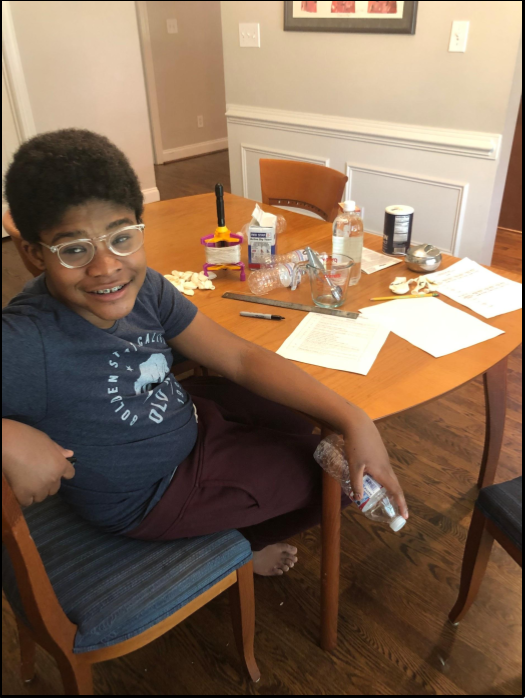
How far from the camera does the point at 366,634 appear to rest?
1.21 metres

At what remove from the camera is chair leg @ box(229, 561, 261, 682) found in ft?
3.15

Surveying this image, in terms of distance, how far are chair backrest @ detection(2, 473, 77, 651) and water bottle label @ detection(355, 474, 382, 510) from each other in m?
0.49

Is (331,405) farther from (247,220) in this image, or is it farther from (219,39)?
(247,220)

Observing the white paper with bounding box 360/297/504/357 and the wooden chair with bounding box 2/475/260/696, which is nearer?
the wooden chair with bounding box 2/475/260/696

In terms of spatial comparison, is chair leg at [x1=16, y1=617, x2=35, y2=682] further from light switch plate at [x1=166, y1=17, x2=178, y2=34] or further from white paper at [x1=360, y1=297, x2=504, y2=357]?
light switch plate at [x1=166, y1=17, x2=178, y2=34]

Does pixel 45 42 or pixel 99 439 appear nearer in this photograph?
pixel 45 42

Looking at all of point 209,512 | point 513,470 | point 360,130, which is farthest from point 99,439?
point 360,130

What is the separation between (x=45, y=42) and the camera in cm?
33

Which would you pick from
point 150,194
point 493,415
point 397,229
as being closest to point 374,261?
point 397,229

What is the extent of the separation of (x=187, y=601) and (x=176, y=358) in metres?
0.66

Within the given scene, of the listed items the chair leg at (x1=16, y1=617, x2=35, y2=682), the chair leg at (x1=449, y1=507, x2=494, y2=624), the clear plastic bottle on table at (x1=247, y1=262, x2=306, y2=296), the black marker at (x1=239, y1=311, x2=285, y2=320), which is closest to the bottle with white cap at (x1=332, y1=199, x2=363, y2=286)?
the clear plastic bottle on table at (x1=247, y1=262, x2=306, y2=296)

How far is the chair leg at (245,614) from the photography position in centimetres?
96

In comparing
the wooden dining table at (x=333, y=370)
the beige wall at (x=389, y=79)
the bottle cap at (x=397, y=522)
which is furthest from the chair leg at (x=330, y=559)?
the beige wall at (x=389, y=79)

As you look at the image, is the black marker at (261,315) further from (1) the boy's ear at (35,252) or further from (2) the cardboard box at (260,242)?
(1) the boy's ear at (35,252)
